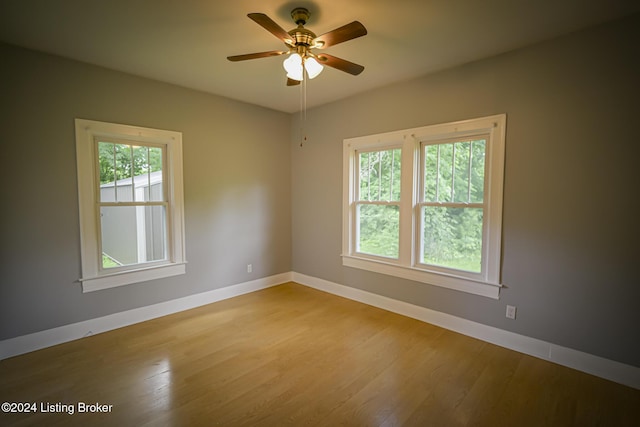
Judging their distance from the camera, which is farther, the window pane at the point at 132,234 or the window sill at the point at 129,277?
the window pane at the point at 132,234

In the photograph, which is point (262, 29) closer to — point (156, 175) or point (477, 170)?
point (156, 175)

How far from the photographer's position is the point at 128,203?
3186 millimetres

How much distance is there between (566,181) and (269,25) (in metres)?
2.58

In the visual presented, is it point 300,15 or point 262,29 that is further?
point 262,29

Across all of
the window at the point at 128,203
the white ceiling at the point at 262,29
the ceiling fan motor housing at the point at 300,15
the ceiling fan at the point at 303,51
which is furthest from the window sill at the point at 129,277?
the ceiling fan motor housing at the point at 300,15

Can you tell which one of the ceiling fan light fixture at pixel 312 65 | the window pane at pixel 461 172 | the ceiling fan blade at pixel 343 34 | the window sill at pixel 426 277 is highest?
the ceiling fan blade at pixel 343 34

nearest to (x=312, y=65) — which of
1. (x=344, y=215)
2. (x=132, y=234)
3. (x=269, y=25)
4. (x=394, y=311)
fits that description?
(x=269, y=25)

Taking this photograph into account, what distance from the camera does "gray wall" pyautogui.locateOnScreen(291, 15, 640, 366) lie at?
7.03 ft

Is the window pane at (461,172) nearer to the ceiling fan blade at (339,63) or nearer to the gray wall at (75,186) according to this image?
the ceiling fan blade at (339,63)

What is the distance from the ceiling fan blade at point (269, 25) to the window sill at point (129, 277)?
2.84 metres

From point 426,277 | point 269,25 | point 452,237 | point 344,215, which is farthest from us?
point 344,215

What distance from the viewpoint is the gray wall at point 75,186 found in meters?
2.52

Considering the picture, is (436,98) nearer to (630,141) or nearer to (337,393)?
(630,141)

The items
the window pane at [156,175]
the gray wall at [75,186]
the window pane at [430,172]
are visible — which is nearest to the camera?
the gray wall at [75,186]
